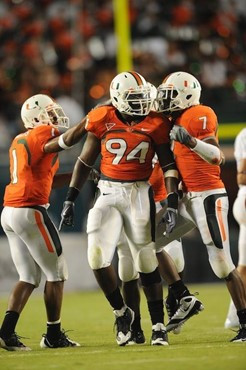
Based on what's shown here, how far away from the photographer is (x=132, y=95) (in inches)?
266

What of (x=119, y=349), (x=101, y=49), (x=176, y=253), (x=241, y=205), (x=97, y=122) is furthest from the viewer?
(x=101, y=49)

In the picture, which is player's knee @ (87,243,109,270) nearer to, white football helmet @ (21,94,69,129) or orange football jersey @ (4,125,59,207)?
orange football jersey @ (4,125,59,207)

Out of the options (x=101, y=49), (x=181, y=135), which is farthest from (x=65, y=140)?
(x=101, y=49)

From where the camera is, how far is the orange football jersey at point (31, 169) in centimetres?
687

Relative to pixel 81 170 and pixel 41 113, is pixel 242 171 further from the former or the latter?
pixel 41 113

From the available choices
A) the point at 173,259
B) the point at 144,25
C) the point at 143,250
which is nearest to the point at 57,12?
the point at 144,25

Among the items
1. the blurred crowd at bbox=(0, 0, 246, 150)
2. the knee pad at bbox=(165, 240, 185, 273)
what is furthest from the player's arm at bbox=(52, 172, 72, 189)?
the blurred crowd at bbox=(0, 0, 246, 150)

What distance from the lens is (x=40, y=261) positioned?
22.2 feet

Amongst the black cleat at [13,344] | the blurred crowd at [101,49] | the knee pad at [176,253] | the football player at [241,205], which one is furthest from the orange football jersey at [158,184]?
the blurred crowd at [101,49]

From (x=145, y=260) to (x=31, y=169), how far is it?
977 millimetres

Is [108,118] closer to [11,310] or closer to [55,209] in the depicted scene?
[11,310]

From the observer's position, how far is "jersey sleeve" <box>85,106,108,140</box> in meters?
6.77

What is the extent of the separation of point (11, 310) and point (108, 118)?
1.43m

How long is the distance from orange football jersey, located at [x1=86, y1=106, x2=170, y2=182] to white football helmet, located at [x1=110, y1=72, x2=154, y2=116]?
3.1 inches
